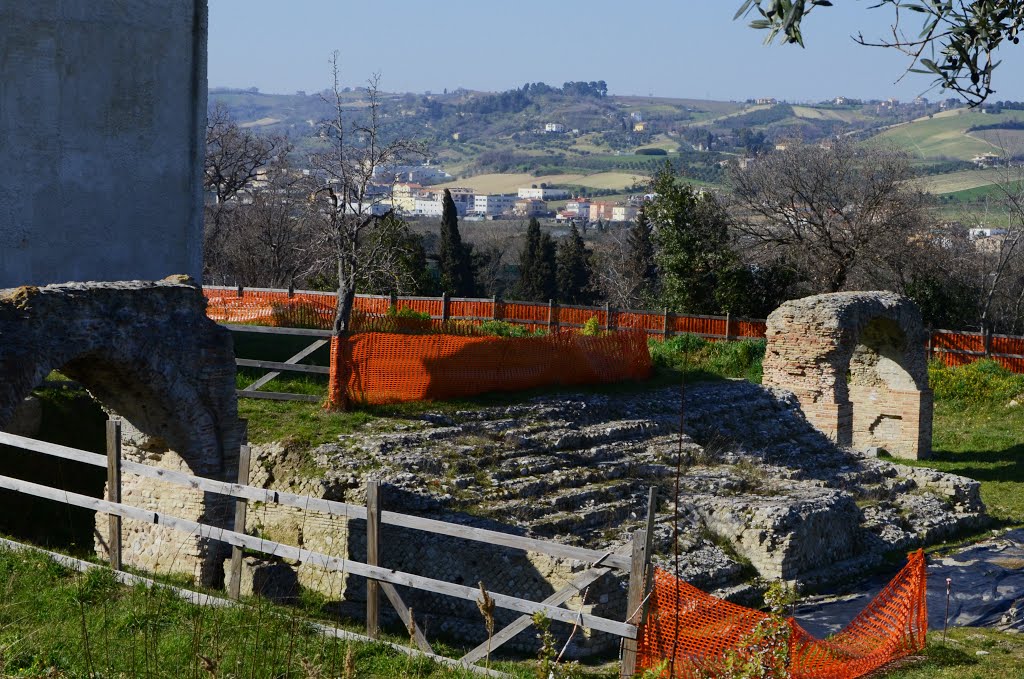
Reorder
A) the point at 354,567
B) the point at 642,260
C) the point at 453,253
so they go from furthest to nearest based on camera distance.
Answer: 1. the point at 642,260
2. the point at 453,253
3. the point at 354,567

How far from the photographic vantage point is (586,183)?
521 ft

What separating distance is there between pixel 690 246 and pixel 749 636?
1080 inches

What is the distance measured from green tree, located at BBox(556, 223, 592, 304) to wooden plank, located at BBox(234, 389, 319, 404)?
112ft

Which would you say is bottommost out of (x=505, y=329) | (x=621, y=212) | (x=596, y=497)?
(x=596, y=497)

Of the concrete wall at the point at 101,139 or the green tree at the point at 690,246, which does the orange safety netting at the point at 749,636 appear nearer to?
the concrete wall at the point at 101,139

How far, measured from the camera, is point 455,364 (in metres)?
17.2

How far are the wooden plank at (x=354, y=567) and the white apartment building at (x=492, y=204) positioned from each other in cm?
13538

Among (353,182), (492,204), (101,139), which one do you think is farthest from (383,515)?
(492,204)

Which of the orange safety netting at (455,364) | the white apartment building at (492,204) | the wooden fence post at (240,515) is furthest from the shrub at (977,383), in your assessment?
the white apartment building at (492,204)

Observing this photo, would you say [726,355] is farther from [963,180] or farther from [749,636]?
[963,180]

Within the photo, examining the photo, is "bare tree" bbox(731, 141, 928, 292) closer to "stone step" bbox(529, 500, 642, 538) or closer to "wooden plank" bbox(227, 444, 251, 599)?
"stone step" bbox(529, 500, 642, 538)

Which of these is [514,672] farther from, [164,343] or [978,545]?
Result: [978,545]

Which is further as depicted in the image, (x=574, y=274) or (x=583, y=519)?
(x=574, y=274)

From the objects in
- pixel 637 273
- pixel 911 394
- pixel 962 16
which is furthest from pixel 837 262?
pixel 962 16
